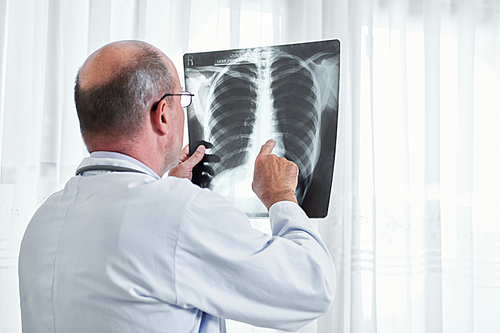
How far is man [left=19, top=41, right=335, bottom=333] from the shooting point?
0.66 m

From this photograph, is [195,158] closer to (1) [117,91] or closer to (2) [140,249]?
(1) [117,91]

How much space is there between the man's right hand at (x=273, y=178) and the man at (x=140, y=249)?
127 millimetres

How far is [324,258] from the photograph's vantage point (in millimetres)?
770

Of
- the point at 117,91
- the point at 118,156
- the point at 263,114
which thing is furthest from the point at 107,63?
the point at 263,114

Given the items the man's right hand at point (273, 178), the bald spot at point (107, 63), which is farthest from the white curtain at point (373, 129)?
the bald spot at point (107, 63)

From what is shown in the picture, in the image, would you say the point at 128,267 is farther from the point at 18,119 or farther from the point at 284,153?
the point at 18,119

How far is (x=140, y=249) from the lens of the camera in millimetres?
658

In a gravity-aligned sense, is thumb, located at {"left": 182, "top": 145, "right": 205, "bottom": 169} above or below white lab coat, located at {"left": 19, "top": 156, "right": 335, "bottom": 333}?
above

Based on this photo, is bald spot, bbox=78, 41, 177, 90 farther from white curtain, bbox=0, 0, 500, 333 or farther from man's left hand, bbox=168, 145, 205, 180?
white curtain, bbox=0, 0, 500, 333

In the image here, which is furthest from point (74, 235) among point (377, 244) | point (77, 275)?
point (377, 244)

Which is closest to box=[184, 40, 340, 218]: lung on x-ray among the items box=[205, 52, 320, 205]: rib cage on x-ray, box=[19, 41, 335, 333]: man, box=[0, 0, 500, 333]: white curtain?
box=[205, 52, 320, 205]: rib cage on x-ray

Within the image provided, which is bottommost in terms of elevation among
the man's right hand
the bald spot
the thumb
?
the man's right hand

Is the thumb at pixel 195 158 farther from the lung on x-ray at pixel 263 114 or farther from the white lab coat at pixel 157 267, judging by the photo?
the white lab coat at pixel 157 267

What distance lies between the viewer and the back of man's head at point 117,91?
0.77 meters
